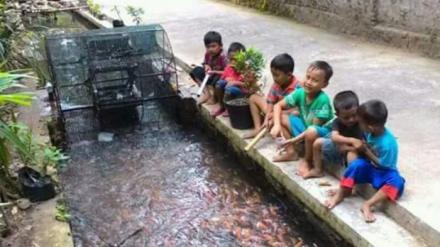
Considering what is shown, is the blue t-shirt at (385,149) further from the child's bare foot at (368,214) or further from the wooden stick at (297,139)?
the wooden stick at (297,139)

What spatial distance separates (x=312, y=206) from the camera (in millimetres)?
3820

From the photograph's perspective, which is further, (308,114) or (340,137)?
(308,114)

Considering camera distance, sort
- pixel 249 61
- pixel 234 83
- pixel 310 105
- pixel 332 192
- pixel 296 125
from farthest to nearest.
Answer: pixel 234 83 < pixel 249 61 < pixel 296 125 < pixel 310 105 < pixel 332 192

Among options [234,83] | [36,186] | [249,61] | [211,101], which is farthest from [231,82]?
[36,186]

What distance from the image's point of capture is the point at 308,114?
13.5 feet

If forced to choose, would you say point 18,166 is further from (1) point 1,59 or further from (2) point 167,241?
(1) point 1,59

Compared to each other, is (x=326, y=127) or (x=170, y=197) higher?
(x=326, y=127)

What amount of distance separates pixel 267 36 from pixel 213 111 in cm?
360

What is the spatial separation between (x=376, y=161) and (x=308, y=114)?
87 cm

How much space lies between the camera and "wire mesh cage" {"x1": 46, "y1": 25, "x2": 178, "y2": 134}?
586cm

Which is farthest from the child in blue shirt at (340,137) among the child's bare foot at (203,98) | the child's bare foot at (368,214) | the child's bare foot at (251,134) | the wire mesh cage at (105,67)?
the wire mesh cage at (105,67)

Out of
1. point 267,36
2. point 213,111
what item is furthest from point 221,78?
point 267,36

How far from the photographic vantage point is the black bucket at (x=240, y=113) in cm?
498

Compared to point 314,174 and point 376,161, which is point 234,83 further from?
point 376,161
